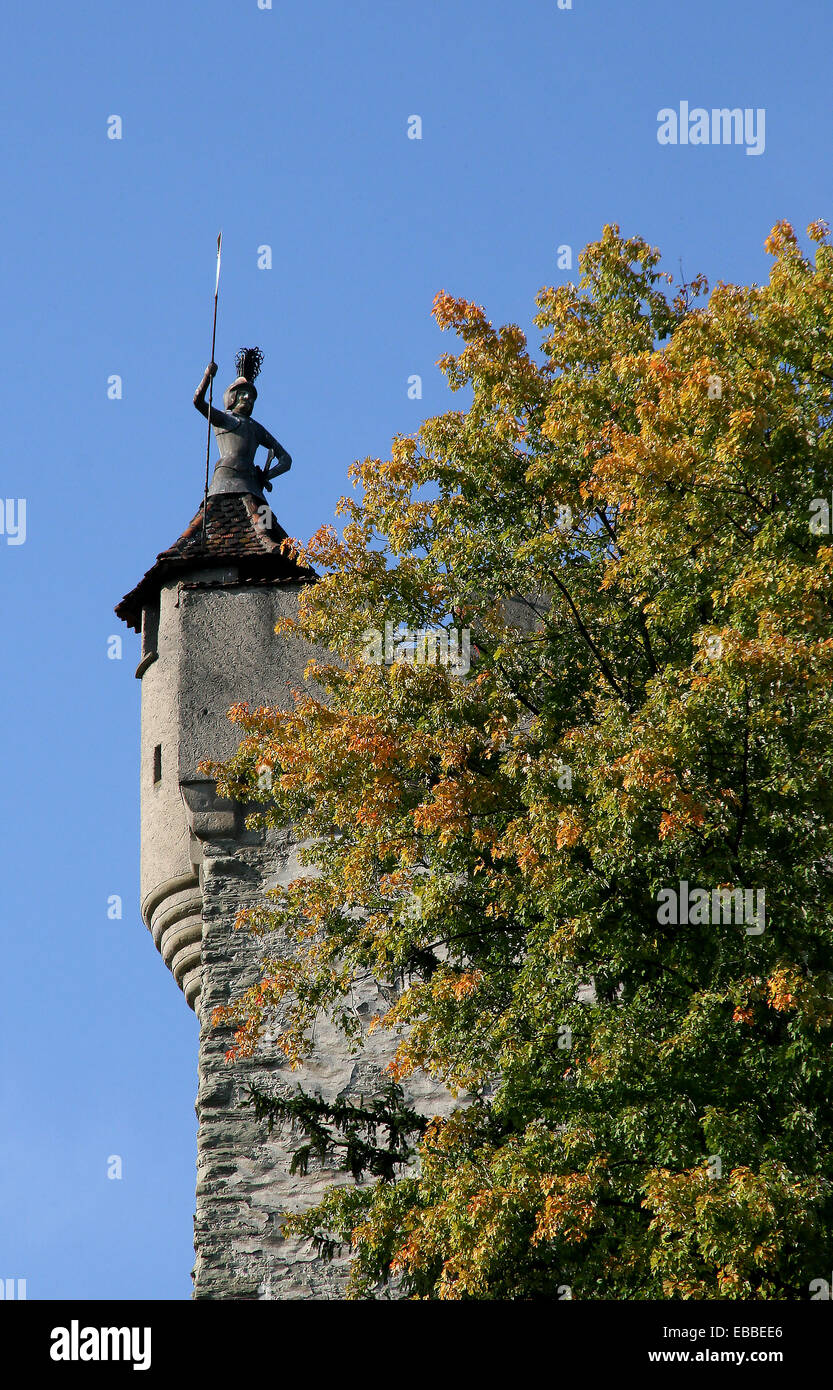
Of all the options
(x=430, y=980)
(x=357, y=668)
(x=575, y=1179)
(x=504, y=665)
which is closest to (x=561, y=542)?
(x=504, y=665)

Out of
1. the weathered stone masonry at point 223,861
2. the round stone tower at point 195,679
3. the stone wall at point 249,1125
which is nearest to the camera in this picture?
the stone wall at point 249,1125

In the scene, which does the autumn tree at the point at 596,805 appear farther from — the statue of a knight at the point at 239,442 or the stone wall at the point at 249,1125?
the statue of a knight at the point at 239,442

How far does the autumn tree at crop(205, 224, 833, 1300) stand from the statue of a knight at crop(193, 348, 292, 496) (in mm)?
6812

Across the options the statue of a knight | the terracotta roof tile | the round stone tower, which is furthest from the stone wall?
the statue of a knight

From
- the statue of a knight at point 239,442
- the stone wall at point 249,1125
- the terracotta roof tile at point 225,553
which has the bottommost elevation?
the stone wall at point 249,1125

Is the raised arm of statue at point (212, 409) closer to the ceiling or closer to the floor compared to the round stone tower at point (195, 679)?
closer to the ceiling

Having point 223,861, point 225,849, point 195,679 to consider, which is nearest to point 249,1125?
point 223,861

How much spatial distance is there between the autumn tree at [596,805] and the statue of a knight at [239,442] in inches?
268

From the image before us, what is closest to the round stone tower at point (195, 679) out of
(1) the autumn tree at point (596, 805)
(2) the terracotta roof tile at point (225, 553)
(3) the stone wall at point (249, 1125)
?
(2) the terracotta roof tile at point (225, 553)

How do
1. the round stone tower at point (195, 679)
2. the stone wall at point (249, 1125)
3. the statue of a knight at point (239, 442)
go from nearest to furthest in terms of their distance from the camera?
the stone wall at point (249, 1125) → the round stone tower at point (195, 679) → the statue of a knight at point (239, 442)

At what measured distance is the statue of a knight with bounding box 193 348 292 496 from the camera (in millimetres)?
21125

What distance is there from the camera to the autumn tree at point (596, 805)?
35.5 ft

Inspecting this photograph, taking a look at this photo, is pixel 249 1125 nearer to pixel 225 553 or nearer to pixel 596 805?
pixel 596 805

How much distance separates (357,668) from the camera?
14.0 meters
